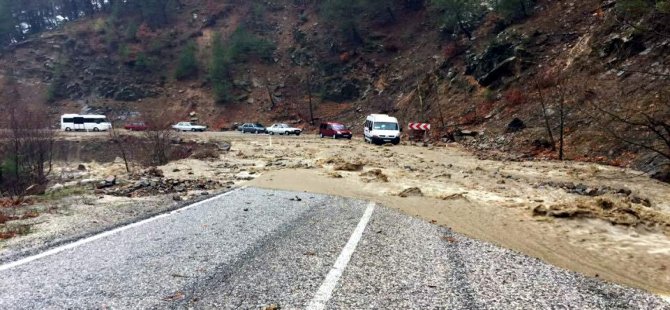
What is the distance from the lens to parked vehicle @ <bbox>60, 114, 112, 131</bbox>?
56.3 meters

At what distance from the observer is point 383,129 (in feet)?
106

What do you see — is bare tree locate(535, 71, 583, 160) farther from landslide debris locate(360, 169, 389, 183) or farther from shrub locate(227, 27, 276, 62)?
shrub locate(227, 27, 276, 62)

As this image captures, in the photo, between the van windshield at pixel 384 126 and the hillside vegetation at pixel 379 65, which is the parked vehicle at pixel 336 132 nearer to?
the hillside vegetation at pixel 379 65

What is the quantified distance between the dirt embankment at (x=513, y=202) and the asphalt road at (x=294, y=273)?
3.02ft

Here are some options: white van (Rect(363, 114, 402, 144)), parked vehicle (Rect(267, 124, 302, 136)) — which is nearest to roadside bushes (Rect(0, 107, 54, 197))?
white van (Rect(363, 114, 402, 144))

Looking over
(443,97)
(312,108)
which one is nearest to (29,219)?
(443,97)

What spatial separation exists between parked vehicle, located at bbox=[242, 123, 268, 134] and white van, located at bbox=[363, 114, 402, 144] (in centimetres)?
2005

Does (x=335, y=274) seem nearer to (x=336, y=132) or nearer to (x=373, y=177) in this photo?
(x=373, y=177)

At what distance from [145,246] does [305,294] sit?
3.09 m

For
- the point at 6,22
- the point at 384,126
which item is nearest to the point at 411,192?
the point at 384,126

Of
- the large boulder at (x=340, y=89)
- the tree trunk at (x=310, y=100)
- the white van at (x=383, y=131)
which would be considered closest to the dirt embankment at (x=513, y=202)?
the white van at (x=383, y=131)

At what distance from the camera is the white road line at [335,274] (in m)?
4.32

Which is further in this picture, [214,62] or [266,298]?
[214,62]

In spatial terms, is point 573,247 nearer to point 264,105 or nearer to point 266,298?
point 266,298
